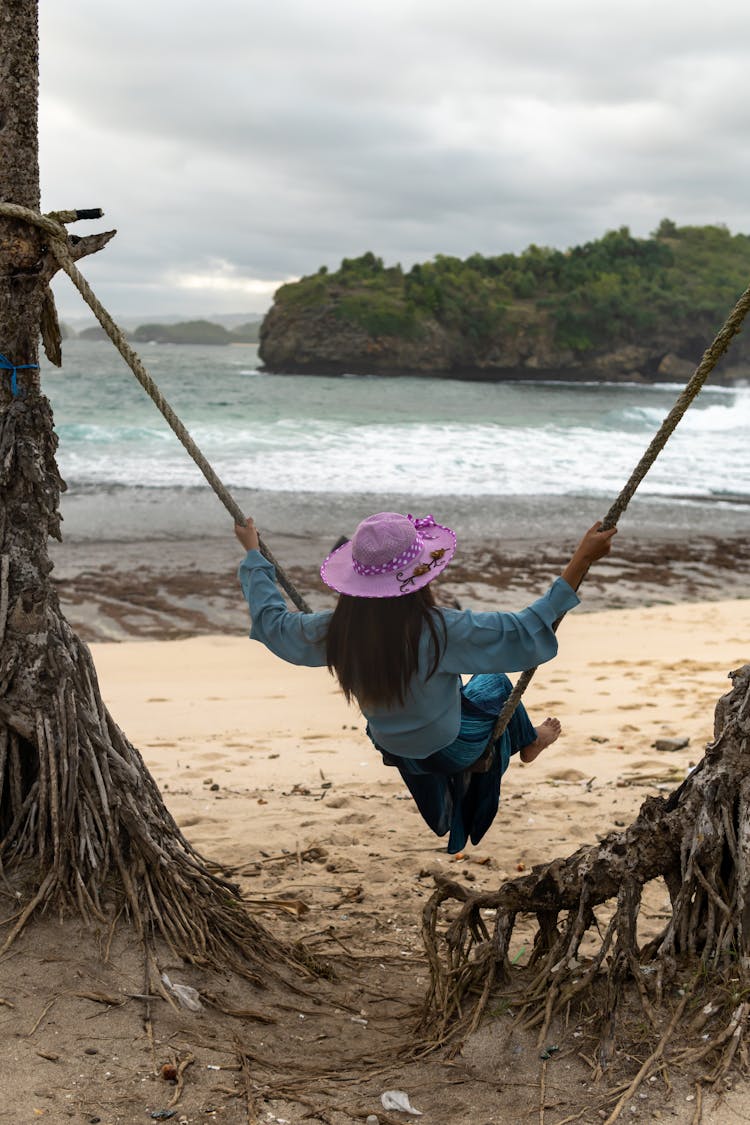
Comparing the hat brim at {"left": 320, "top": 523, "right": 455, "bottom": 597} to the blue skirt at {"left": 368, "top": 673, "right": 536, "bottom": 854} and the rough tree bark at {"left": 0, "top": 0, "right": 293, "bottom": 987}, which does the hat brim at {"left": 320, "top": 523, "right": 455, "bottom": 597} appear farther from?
the rough tree bark at {"left": 0, "top": 0, "right": 293, "bottom": 987}

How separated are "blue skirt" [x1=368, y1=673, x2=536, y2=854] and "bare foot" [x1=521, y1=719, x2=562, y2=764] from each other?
0.07 ft

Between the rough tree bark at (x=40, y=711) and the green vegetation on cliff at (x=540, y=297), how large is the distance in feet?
199

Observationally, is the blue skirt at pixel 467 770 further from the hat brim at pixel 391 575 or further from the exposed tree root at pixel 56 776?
the exposed tree root at pixel 56 776

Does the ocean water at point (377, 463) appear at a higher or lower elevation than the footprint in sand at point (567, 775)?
higher

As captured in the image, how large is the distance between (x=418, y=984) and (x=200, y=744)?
272 centimetres

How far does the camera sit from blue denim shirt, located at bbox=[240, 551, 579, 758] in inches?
102

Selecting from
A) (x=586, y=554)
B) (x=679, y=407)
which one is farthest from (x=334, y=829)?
(x=679, y=407)

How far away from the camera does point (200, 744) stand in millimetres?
5793

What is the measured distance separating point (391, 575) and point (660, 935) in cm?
108

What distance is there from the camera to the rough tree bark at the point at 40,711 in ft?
9.37

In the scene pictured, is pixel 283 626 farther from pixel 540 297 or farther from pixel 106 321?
pixel 540 297

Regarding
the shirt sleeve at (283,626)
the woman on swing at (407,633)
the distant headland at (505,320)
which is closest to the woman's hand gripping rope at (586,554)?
the woman on swing at (407,633)

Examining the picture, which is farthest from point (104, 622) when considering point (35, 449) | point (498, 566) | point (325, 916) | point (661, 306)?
point (661, 306)

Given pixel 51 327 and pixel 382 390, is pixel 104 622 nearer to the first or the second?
pixel 51 327
